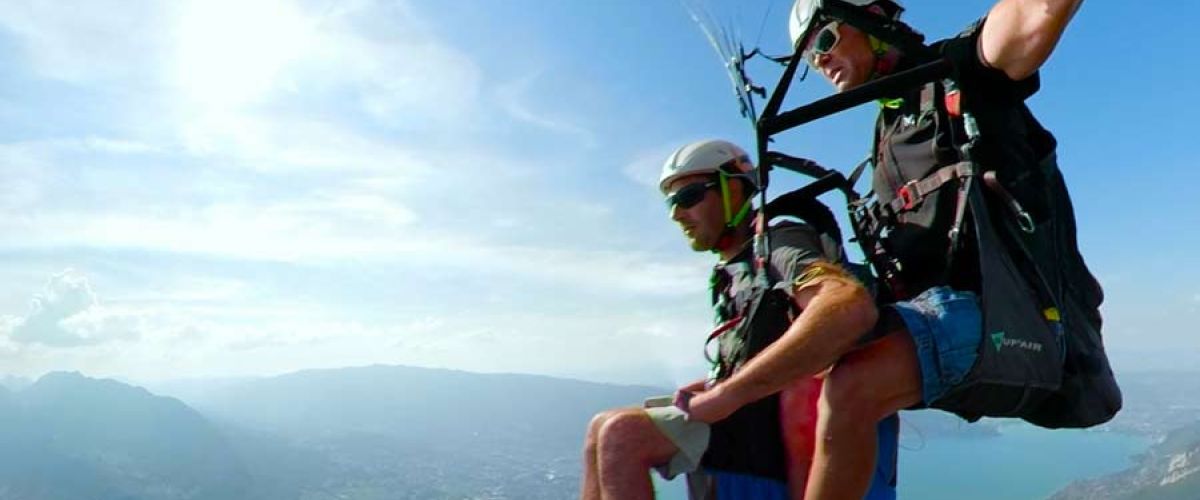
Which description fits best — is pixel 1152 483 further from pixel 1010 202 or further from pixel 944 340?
pixel 944 340

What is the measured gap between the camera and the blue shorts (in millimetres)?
2979

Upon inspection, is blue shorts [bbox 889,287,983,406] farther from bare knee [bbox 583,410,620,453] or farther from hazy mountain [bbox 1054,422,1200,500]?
hazy mountain [bbox 1054,422,1200,500]

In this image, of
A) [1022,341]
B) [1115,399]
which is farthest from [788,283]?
[1115,399]

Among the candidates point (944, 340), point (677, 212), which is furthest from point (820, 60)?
point (944, 340)

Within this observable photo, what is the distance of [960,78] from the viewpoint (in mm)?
3094

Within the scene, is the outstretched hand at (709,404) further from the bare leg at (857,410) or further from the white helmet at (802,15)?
the white helmet at (802,15)

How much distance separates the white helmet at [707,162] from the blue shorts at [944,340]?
167 cm

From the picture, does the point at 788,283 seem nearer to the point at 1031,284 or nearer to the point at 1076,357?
the point at 1031,284

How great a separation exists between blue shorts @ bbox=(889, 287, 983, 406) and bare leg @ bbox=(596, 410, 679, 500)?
1124mm

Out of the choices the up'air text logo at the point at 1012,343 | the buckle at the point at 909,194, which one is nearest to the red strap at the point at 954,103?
the buckle at the point at 909,194

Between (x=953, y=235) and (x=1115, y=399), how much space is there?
118cm

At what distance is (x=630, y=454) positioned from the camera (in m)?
3.12

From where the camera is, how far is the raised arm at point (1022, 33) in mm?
2426

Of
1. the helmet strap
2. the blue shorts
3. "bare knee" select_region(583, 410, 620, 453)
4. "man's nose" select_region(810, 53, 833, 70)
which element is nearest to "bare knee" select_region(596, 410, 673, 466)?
"bare knee" select_region(583, 410, 620, 453)
